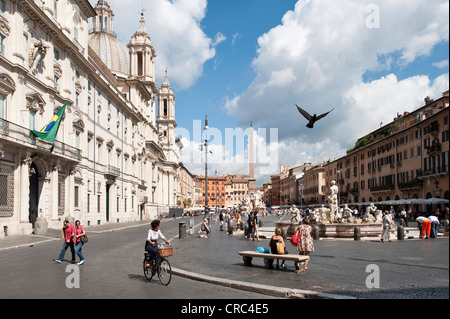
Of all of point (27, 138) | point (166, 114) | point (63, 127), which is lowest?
point (27, 138)

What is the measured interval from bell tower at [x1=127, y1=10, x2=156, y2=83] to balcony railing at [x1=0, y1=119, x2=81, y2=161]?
38.7 metres

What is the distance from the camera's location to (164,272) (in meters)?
9.49

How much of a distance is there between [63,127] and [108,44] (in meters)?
41.7

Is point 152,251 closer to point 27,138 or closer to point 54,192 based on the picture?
point 27,138

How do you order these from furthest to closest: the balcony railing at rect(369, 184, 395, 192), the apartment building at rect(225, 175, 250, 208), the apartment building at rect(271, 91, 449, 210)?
the apartment building at rect(225, 175, 250, 208) < the balcony railing at rect(369, 184, 395, 192) < the apartment building at rect(271, 91, 449, 210)

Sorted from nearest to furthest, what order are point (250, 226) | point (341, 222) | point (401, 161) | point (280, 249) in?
point (280, 249) < point (250, 226) < point (341, 222) < point (401, 161)

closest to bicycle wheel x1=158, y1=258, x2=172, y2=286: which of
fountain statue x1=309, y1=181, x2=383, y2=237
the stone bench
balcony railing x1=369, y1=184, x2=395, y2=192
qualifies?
the stone bench

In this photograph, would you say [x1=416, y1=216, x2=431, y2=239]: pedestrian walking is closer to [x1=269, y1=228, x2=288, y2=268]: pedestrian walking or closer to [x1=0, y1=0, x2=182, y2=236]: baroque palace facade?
[x1=269, y1=228, x2=288, y2=268]: pedestrian walking

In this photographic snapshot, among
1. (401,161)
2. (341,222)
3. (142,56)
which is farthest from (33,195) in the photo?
(142,56)

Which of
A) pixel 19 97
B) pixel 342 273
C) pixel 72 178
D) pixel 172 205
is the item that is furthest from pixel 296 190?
pixel 342 273

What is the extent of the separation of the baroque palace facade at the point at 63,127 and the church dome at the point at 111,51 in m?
9.97

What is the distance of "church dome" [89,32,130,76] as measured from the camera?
6912cm

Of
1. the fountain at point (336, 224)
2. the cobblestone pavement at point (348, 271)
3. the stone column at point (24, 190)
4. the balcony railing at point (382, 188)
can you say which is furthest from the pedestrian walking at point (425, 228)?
the balcony railing at point (382, 188)

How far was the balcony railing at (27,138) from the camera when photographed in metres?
23.1
